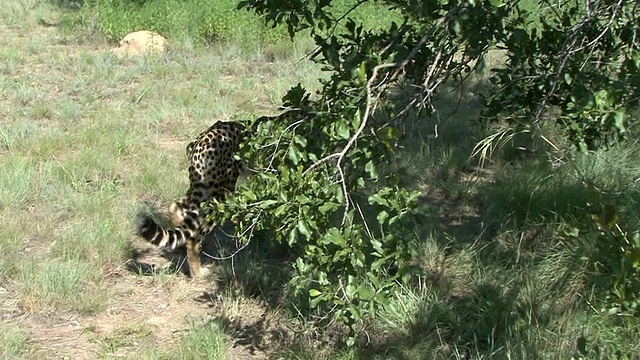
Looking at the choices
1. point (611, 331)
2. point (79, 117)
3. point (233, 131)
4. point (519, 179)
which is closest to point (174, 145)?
point (79, 117)

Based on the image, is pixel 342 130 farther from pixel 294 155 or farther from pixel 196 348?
pixel 196 348

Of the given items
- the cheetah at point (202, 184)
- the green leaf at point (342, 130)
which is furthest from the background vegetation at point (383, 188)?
the cheetah at point (202, 184)

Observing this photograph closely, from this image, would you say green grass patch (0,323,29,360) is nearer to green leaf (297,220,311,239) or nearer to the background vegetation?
the background vegetation

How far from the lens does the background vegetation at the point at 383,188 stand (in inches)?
132

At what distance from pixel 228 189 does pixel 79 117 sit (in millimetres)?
3878

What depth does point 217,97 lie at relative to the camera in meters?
10.0

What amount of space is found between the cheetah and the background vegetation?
0.35 metres

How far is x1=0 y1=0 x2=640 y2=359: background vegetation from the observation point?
335 centimetres

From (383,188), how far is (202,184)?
2.66 meters

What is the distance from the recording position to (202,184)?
6035mm

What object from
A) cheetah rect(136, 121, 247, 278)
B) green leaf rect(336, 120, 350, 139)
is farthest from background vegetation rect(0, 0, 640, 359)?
cheetah rect(136, 121, 247, 278)

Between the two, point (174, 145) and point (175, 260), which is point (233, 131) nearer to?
point (175, 260)

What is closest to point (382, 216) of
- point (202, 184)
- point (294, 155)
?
point (294, 155)

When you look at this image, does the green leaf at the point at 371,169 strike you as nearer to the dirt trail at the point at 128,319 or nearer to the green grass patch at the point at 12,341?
the dirt trail at the point at 128,319
